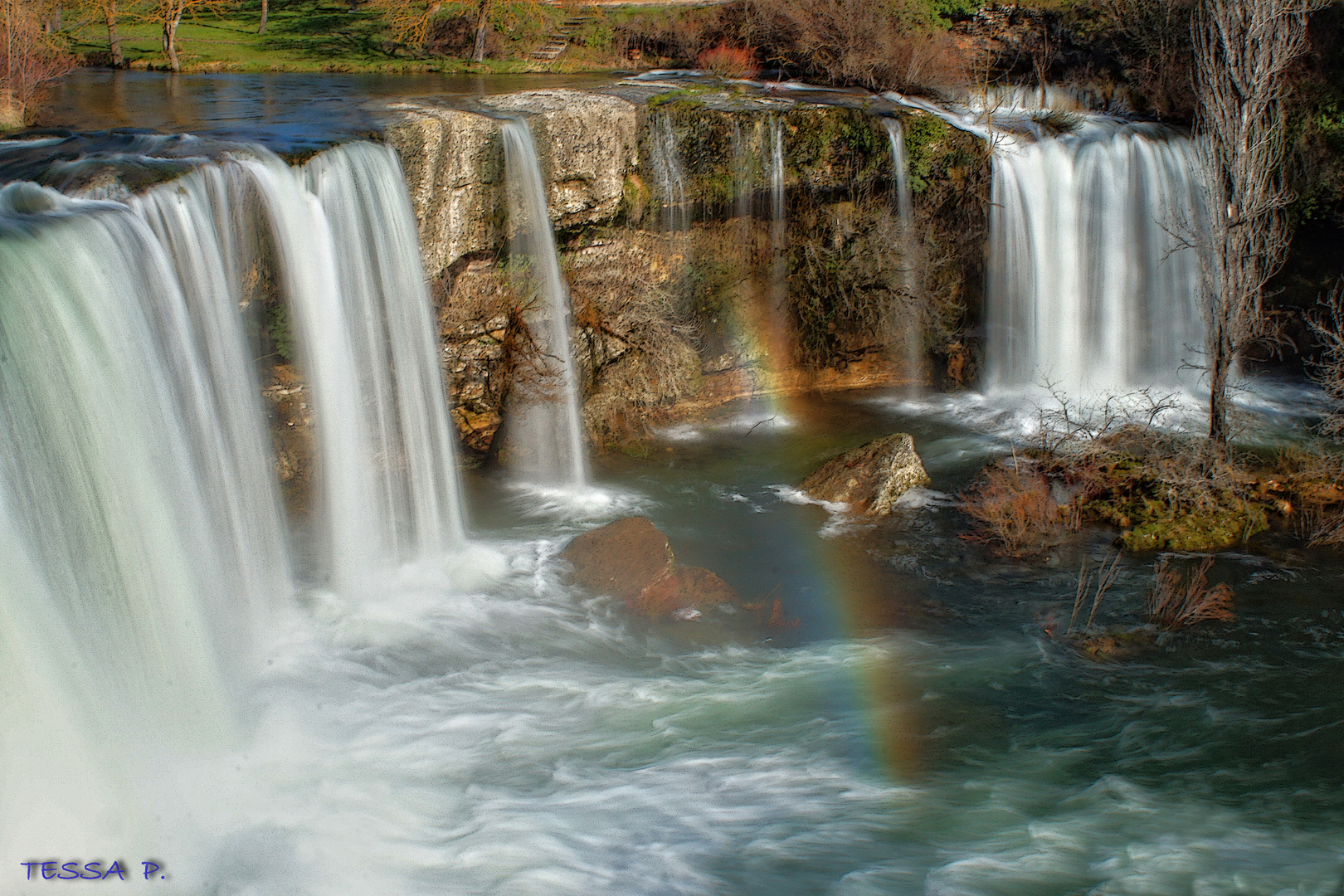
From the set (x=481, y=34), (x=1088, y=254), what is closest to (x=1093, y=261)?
(x=1088, y=254)

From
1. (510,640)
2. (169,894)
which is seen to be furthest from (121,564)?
(510,640)

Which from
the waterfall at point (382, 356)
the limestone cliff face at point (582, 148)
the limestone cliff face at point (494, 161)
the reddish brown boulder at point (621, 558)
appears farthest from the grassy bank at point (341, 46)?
the reddish brown boulder at point (621, 558)

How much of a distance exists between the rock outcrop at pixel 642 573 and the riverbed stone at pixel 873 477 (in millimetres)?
2483

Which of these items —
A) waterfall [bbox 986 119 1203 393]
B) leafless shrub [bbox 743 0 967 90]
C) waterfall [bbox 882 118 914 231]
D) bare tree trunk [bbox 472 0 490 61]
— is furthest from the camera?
bare tree trunk [bbox 472 0 490 61]

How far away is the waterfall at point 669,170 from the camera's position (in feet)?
46.9

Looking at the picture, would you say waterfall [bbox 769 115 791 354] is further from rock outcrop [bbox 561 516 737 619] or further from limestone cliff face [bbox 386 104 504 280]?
rock outcrop [bbox 561 516 737 619]

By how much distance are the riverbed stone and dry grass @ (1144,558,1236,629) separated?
127 inches

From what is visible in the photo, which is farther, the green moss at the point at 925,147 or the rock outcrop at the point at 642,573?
the green moss at the point at 925,147

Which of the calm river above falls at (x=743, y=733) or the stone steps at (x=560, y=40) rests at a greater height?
the stone steps at (x=560, y=40)

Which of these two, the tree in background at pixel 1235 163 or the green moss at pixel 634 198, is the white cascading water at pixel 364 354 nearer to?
the green moss at pixel 634 198

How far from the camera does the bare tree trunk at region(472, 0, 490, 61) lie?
21.6 metres

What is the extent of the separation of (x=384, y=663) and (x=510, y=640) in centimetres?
114

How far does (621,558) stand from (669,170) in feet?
19.6

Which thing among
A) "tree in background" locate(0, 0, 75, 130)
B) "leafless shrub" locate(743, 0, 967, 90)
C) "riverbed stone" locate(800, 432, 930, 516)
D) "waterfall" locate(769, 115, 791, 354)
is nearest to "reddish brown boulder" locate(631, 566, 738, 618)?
"riverbed stone" locate(800, 432, 930, 516)
